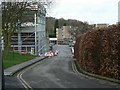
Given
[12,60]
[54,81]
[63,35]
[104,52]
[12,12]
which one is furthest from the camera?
[63,35]

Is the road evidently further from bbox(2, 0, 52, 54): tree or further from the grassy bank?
bbox(2, 0, 52, 54): tree

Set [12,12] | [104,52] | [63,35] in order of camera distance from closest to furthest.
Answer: [104,52] → [12,12] → [63,35]

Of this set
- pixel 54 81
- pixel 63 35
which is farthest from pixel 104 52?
pixel 63 35

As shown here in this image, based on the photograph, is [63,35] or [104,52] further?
[63,35]

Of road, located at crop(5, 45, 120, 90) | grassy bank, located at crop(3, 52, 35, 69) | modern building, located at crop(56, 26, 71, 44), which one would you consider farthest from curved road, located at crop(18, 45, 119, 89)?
modern building, located at crop(56, 26, 71, 44)

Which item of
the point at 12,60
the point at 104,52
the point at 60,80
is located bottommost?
the point at 12,60

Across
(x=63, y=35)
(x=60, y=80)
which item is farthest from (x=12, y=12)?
(x=63, y=35)

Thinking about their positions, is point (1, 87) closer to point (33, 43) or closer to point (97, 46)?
point (97, 46)

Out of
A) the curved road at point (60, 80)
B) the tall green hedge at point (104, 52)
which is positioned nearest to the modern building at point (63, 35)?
the curved road at point (60, 80)

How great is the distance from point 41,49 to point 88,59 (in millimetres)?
64801

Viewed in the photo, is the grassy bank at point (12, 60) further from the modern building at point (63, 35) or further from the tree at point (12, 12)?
the modern building at point (63, 35)

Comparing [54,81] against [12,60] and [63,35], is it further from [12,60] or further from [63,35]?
[63,35]

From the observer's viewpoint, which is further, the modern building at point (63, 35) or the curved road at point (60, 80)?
the modern building at point (63, 35)

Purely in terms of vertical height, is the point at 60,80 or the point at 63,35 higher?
the point at 63,35
